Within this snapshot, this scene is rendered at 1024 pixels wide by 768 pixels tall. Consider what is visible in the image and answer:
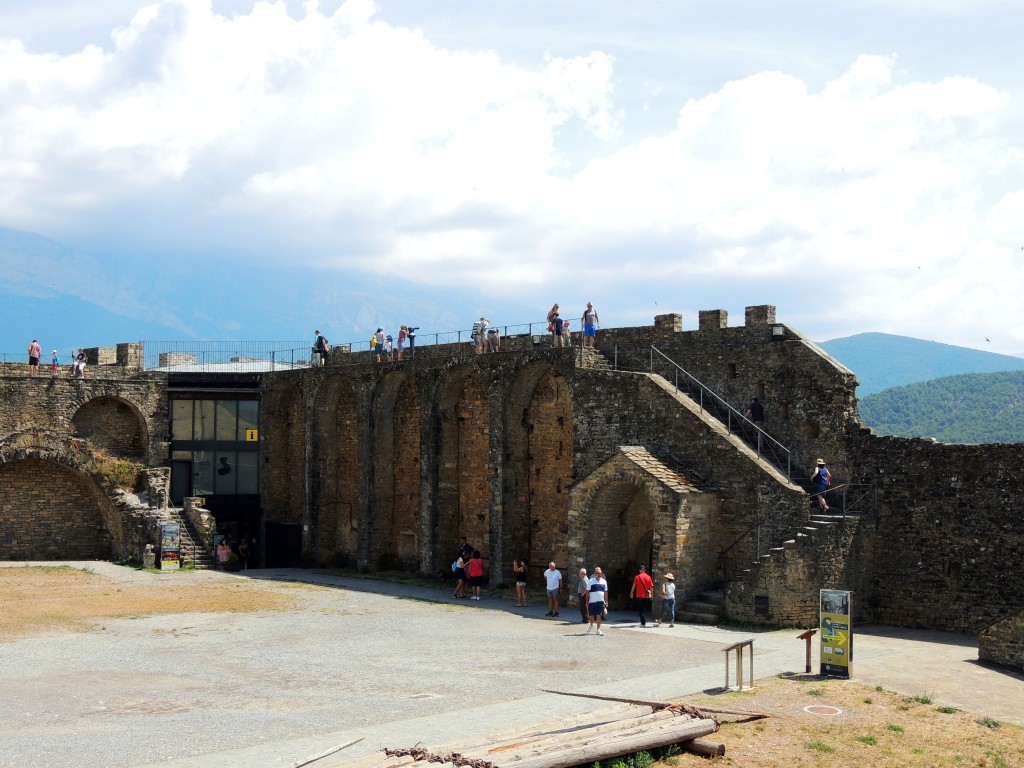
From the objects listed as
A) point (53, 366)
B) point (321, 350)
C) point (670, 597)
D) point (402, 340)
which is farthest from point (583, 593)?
point (53, 366)

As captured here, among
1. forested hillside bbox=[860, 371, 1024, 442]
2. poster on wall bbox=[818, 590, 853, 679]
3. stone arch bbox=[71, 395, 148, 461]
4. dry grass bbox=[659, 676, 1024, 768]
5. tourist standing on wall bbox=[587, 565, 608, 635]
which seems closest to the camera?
dry grass bbox=[659, 676, 1024, 768]

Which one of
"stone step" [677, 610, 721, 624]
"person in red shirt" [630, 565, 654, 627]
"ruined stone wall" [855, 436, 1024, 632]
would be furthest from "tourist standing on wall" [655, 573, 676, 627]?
"ruined stone wall" [855, 436, 1024, 632]

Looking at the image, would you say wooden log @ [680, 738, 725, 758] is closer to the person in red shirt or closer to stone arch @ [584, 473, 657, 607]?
the person in red shirt

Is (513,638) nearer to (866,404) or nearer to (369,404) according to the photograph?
(369,404)

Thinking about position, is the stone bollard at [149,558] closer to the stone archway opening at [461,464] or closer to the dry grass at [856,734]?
the stone archway opening at [461,464]

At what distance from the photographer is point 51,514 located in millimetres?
40000

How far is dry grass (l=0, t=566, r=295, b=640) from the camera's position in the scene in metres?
26.0

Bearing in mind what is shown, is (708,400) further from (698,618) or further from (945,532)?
(945,532)

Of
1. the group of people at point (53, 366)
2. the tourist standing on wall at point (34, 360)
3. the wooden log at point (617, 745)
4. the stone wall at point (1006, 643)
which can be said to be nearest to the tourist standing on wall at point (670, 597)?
the stone wall at point (1006, 643)

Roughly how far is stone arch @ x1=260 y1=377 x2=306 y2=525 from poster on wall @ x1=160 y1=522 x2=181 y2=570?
19.7ft

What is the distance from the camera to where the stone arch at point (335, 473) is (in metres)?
40.4

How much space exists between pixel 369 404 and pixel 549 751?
25201 millimetres

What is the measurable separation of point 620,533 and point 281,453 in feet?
59.9

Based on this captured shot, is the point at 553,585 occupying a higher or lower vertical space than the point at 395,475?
lower
